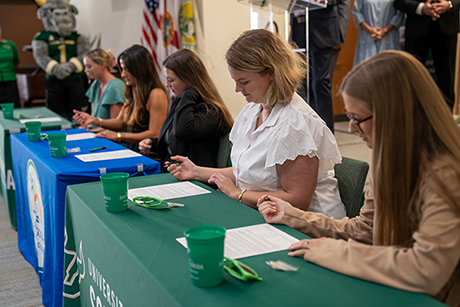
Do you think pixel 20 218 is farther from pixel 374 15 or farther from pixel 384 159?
pixel 374 15

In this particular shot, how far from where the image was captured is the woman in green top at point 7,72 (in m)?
6.42

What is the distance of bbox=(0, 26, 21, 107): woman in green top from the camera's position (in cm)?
642

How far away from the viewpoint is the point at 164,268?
1.06 metres

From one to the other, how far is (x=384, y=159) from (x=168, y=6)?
16.9ft

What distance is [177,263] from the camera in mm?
1088

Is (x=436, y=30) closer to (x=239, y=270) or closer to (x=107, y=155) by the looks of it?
(x=107, y=155)

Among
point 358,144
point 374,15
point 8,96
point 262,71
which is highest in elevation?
point 374,15

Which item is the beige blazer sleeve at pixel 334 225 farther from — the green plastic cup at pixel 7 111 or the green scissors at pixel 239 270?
the green plastic cup at pixel 7 111

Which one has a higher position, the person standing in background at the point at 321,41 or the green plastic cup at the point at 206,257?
the person standing in background at the point at 321,41

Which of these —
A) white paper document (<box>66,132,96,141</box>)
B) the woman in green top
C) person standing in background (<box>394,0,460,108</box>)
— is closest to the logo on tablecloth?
white paper document (<box>66,132,96,141</box>)

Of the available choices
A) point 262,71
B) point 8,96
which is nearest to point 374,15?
point 262,71

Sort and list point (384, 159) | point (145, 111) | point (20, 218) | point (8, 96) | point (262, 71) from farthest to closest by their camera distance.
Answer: point (8, 96) < point (145, 111) < point (20, 218) < point (262, 71) < point (384, 159)

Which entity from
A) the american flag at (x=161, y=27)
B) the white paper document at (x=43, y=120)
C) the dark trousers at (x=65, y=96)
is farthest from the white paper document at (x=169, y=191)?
the dark trousers at (x=65, y=96)

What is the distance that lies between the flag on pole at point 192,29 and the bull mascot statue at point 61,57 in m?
1.86
